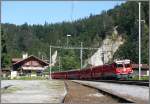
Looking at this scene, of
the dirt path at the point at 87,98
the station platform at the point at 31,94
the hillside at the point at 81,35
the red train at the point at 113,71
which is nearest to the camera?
the station platform at the point at 31,94

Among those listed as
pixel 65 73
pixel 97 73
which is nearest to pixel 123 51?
pixel 97 73

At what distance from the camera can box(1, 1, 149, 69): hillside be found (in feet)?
226

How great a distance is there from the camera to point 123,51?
212 ft

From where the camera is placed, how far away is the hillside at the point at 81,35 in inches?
2712

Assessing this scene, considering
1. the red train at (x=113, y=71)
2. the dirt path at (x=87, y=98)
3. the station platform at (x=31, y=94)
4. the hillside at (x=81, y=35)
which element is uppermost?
the hillside at (x=81, y=35)

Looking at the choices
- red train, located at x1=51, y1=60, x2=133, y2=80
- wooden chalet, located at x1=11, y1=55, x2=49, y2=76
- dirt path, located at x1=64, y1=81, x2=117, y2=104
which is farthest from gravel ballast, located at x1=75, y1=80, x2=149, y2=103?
wooden chalet, located at x1=11, y1=55, x2=49, y2=76

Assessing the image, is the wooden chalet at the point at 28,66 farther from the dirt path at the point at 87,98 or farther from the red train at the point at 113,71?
the dirt path at the point at 87,98

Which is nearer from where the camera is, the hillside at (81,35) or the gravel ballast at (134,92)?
the gravel ballast at (134,92)

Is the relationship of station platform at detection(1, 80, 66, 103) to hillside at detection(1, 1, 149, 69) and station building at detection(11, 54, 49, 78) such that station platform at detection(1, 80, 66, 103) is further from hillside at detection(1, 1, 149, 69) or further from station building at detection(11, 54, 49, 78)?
station building at detection(11, 54, 49, 78)

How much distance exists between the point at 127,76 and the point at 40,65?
2972 cm

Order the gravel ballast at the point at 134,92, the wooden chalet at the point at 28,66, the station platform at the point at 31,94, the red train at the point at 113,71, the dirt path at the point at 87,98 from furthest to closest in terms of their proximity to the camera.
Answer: the wooden chalet at the point at 28,66
the red train at the point at 113,71
the gravel ballast at the point at 134,92
the dirt path at the point at 87,98
the station platform at the point at 31,94

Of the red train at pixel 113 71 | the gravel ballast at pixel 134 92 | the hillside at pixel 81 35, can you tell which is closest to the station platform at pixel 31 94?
the gravel ballast at pixel 134 92

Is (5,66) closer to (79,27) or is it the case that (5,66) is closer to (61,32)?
(79,27)

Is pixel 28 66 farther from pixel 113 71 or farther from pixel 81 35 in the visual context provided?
pixel 81 35
